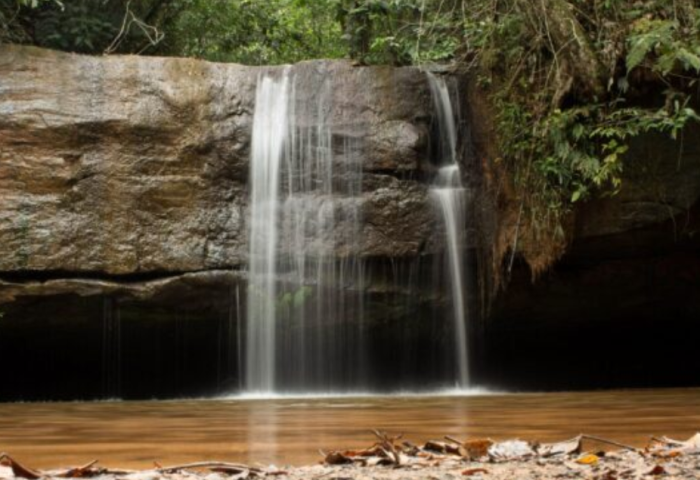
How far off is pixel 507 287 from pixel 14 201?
4897mm

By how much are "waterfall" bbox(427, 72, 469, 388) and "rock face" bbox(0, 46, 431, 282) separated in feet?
0.60

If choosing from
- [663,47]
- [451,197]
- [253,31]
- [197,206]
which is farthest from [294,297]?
[253,31]

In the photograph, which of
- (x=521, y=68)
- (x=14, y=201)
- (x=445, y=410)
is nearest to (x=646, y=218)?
(x=521, y=68)

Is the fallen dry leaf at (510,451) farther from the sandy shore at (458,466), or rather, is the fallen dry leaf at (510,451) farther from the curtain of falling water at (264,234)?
the curtain of falling water at (264,234)

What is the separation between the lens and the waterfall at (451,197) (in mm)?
9633

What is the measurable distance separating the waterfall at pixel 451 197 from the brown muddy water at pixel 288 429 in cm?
340

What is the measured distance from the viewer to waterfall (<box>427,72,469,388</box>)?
9.63 metres

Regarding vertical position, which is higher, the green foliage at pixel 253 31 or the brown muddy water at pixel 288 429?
the green foliage at pixel 253 31

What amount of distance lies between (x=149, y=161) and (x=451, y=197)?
9.71 feet

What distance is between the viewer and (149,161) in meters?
9.41

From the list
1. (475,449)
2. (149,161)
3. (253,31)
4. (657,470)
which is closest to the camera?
(657,470)

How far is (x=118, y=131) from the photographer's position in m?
9.41

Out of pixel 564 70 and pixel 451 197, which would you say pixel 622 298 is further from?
pixel 564 70

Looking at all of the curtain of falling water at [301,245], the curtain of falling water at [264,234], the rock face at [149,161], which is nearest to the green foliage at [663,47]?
the rock face at [149,161]
